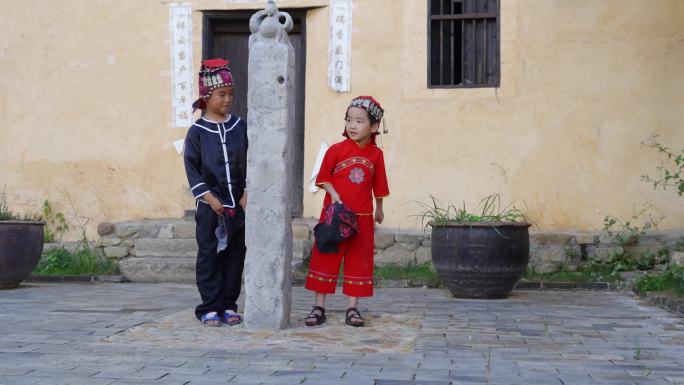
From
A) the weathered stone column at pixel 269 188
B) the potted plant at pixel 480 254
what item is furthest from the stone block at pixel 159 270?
the weathered stone column at pixel 269 188

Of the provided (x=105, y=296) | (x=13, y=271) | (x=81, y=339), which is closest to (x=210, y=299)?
(x=81, y=339)

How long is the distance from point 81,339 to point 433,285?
397 centimetres

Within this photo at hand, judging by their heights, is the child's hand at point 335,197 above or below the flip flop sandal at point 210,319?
above

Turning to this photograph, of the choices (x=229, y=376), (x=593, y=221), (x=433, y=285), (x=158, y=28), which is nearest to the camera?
(x=229, y=376)

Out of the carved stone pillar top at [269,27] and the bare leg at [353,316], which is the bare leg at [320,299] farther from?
the carved stone pillar top at [269,27]

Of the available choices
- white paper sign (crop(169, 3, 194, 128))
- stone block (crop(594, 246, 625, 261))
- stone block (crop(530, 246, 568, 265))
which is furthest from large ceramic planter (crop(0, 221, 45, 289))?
stone block (crop(594, 246, 625, 261))

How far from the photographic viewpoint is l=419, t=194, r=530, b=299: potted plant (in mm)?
6578

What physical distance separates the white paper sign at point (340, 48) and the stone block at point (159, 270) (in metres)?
2.36

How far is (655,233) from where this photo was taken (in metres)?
8.13

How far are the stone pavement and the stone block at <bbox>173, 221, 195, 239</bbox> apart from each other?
2262 mm

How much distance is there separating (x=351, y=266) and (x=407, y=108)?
12.3 ft

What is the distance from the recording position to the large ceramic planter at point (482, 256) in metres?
6.57

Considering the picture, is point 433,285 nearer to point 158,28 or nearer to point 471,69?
point 471,69

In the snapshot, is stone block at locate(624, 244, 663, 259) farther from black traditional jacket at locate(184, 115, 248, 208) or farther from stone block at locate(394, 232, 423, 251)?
black traditional jacket at locate(184, 115, 248, 208)
